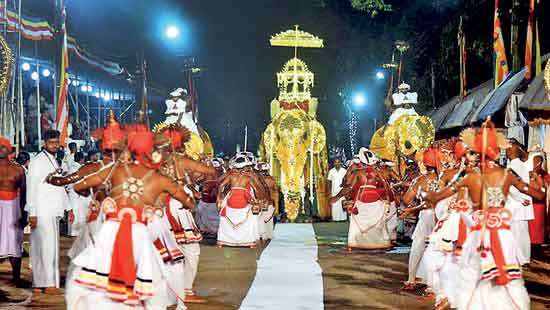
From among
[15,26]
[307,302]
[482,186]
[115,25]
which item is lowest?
[307,302]

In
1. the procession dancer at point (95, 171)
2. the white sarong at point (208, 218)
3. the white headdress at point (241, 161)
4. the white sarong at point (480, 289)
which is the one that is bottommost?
the white sarong at point (480, 289)

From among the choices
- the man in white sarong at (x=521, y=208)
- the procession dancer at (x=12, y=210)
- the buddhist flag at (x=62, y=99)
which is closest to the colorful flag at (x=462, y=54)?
the man in white sarong at (x=521, y=208)

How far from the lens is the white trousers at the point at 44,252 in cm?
1112

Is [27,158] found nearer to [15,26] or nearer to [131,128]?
[15,26]

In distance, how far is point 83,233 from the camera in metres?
10.2

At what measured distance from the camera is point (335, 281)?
12570 millimetres

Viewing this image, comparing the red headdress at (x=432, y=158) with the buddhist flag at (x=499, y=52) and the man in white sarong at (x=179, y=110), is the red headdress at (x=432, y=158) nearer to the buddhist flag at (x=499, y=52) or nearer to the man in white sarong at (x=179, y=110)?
the buddhist flag at (x=499, y=52)

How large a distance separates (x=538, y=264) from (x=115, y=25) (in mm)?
15640

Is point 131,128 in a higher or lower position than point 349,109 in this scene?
lower

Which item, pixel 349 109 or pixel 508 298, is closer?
pixel 508 298

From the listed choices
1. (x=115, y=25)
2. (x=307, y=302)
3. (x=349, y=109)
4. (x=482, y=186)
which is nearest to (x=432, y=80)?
(x=349, y=109)

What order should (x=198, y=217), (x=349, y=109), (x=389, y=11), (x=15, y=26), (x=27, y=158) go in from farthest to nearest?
(x=349, y=109) → (x=389, y=11) → (x=198, y=217) → (x=15, y=26) → (x=27, y=158)

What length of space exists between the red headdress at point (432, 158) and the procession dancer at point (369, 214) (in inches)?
214

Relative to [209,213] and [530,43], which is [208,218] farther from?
[530,43]
